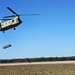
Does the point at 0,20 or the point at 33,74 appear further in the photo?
the point at 0,20

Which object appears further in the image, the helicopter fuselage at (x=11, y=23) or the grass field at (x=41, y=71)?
the helicopter fuselage at (x=11, y=23)

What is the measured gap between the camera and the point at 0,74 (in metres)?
41.7

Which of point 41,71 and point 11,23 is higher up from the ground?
point 11,23

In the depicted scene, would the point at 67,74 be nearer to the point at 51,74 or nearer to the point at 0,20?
the point at 51,74

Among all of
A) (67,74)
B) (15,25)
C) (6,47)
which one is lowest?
(67,74)

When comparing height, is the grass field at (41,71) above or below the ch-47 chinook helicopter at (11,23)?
below

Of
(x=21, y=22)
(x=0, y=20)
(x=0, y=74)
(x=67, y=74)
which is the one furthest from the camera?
(x=0, y=20)

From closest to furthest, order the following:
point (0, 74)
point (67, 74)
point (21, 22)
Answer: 1. point (67, 74)
2. point (0, 74)
3. point (21, 22)

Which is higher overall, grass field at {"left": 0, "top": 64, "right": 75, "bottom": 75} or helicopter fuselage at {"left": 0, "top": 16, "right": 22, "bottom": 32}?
helicopter fuselage at {"left": 0, "top": 16, "right": 22, "bottom": 32}

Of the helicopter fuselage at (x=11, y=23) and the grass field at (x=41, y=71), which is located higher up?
the helicopter fuselage at (x=11, y=23)

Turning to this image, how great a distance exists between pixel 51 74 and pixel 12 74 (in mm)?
5647

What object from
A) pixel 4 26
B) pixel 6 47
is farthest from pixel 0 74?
pixel 4 26

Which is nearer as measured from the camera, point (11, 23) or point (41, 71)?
point (41, 71)

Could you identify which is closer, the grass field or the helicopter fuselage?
the grass field
